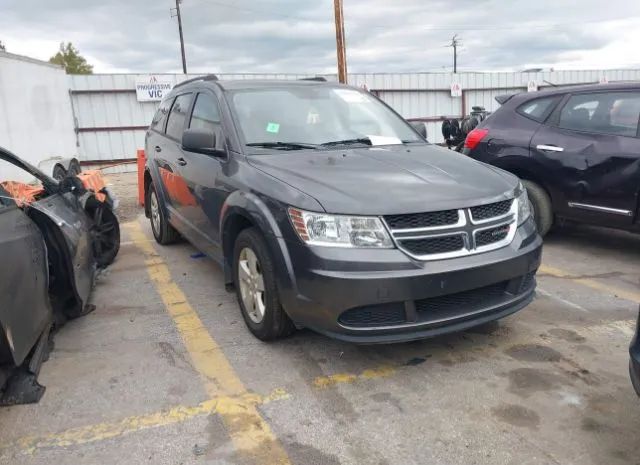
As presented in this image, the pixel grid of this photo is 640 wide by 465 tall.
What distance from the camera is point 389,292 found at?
290cm

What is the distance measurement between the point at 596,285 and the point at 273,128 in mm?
3045

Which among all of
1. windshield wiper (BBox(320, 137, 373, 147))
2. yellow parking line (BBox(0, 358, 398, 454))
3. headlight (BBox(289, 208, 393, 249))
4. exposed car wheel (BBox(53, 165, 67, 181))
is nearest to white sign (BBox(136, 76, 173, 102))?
exposed car wheel (BBox(53, 165, 67, 181))

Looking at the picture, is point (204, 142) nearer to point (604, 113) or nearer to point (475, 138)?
point (475, 138)

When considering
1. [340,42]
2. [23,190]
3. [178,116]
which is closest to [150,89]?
[340,42]

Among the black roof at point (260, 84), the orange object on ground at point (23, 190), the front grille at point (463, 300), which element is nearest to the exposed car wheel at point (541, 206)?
the black roof at point (260, 84)

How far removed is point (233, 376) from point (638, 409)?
86.9 inches

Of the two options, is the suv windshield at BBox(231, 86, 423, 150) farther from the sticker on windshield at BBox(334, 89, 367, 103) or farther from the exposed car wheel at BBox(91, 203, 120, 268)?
the exposed car wheel at BBox(91, 203, 120, 268)

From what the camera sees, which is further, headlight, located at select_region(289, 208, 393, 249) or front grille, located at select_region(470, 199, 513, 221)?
front grille, located at select_region(470, 199, 513, 221)

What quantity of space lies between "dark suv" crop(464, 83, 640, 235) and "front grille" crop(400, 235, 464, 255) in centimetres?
285

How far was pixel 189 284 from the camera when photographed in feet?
16.6

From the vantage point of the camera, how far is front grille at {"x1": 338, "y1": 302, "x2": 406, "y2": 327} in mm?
3000

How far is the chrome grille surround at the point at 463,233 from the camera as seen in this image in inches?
117

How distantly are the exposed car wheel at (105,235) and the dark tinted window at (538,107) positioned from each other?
4592 mm

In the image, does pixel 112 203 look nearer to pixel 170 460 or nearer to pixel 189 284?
pixel 189 284
